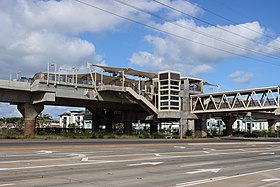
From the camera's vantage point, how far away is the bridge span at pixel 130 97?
181 feet

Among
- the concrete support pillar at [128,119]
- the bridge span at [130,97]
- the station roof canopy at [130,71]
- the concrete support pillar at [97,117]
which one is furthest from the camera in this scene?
the concrete support pillar at [97,117]

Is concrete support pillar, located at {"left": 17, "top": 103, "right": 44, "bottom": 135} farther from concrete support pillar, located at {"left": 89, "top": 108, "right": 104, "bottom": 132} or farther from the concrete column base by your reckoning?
concrete support pillar, located at {"left": 89, "top": 108, "right": 104, "bottom": 132}

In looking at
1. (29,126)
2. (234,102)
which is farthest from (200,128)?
(29,126)

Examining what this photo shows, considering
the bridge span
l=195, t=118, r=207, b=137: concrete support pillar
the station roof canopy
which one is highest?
the station roof canopy

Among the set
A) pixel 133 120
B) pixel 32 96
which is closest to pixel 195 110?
pixel 133 120

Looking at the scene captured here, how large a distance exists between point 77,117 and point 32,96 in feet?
437

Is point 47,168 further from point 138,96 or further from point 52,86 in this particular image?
point 138,96

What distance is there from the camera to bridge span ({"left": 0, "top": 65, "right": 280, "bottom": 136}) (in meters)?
55.2

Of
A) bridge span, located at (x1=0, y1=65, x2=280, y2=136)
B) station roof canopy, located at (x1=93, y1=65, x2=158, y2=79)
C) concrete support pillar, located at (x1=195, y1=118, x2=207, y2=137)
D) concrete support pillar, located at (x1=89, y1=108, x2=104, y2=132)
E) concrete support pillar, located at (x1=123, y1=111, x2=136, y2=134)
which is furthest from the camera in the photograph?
concrete support pillar, located at (x1=89, y1=108, x2=104, y2=132)

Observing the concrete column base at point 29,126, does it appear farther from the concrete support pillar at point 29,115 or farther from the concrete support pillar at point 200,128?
the concrete support pillar at point 200,128

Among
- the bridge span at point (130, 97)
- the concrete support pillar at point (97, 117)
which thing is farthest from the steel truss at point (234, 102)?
the concrete support pillar at point (97, 117)

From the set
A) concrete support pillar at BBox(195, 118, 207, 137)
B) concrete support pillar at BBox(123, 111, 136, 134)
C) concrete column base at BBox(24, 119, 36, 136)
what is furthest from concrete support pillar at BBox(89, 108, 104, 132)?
concrete column base at BBox(24, 119, 36, 136)

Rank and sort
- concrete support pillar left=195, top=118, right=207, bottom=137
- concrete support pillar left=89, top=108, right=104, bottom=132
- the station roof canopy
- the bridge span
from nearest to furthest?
the bridge span → the station roof canopy → concrete support pillar left=195, top=118, right=207, bottom=137 → concrete support pillar left=89, top=108, right=104, bottom=132

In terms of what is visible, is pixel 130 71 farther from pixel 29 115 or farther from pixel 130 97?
pixel 29 115
